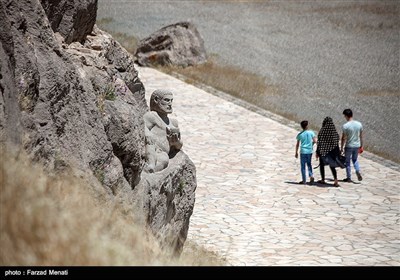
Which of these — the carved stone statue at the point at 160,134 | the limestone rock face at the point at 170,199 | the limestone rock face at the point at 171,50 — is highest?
the carved stone statue at the point at 160,134

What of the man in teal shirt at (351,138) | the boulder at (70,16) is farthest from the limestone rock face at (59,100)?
→ the man in teal shirt at (351,138)

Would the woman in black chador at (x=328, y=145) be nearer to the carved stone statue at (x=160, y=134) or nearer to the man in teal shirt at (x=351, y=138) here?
the man in teal shirt at (x=351, y=138)

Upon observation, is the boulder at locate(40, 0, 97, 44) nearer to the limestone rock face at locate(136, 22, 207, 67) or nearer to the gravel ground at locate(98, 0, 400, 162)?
the gravel ground at locate(98, 0, 400, 162)

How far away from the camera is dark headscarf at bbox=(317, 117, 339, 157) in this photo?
17016 millimetres

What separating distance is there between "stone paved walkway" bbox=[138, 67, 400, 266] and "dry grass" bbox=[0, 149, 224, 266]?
5500mm

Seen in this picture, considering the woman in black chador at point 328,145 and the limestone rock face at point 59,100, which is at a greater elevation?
the limestone rock face at point 59,100

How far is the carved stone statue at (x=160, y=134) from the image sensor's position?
11.3 m

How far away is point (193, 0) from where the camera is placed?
130 feet

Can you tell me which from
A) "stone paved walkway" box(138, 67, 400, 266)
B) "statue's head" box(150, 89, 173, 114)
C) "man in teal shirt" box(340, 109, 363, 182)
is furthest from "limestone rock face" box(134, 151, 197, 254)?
"man in teal shirt" box(340, 109, 363, 182)

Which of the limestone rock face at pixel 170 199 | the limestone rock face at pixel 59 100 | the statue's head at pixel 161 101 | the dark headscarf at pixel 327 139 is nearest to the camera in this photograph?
the limestone rock face at pixel 59 100

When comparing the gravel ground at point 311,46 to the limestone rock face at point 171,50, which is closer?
the gravel ground at point 311,46

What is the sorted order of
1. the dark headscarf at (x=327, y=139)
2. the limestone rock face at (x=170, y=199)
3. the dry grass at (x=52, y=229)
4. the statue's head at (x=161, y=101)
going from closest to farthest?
1. the dry grass at (x=52, y=229)
2. the limestone rock face at (x=170, y=199)
3. the statue's head at (x=161, y=101)
4. the dark headscarf at (x=327, y=139)

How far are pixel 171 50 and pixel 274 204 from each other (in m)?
14.4

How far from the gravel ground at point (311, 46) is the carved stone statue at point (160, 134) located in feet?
32.1
